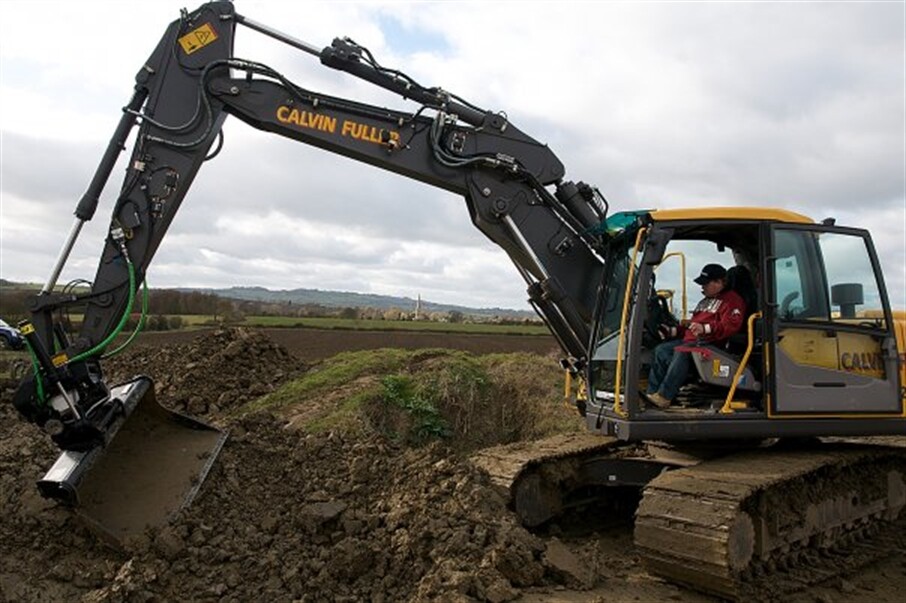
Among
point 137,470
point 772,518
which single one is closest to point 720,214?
point 772,518

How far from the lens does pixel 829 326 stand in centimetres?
635

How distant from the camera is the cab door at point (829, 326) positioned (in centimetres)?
619

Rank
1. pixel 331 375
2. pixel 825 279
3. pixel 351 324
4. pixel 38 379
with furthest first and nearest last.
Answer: pixel 351 324 → pixel 331 375 → pixel 825 279 → pixel 38 379

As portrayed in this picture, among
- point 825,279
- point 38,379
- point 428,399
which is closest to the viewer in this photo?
point 38,379

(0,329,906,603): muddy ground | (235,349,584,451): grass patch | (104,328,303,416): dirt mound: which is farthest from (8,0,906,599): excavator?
(104,328,303,416): dirt mound

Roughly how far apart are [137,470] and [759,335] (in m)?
5.00

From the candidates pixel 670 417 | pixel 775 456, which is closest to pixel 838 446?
pixel 775 456

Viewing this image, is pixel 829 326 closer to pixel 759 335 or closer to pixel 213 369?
pixel 759 335

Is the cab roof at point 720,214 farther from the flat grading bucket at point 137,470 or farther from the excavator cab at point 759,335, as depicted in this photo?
the flat grading bucket at point 137,470

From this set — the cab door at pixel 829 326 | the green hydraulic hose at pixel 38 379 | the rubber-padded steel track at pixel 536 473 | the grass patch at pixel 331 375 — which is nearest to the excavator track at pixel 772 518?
the cab door at pixel 829 326

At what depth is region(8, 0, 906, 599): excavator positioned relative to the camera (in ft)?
19.3

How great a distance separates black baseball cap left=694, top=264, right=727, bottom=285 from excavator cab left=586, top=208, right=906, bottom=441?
0.10m

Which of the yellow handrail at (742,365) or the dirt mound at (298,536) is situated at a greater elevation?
the yellow handrail at (742,365)

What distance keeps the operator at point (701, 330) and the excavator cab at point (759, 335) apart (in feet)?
0.28
